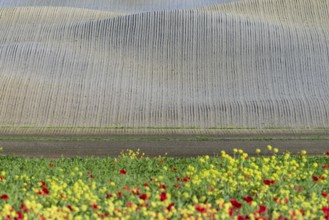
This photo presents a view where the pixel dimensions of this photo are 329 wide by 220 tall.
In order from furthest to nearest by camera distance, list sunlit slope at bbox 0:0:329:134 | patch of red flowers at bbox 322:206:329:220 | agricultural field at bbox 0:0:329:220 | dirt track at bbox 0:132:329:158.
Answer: sunlit slope at bbox 0:0:329:134
agricultural field at bbox 0:0:329:220
dirt track at bbox 0:132:329:158
patch of red flowers at bbox 322:206:329:220

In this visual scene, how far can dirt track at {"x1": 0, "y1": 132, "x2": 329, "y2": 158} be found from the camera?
2722cm

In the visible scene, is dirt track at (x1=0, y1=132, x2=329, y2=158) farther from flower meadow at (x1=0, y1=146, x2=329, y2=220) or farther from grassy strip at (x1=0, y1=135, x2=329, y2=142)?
flower meadow at (x1=0, y1=146, x2=329, y2=220)

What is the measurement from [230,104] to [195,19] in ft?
39.9

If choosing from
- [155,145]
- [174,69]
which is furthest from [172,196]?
[174,69]

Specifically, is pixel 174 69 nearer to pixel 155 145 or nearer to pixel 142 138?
pixel 142 138

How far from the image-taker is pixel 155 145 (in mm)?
29422

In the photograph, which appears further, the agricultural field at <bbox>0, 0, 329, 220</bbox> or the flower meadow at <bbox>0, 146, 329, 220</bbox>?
the agricultural field at <bbox>0, 0, 329, 220</bbox>

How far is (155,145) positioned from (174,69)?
18432 mm

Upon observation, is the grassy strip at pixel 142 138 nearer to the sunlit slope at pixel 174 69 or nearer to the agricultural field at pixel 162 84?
the agricultural field at pixel 162 84

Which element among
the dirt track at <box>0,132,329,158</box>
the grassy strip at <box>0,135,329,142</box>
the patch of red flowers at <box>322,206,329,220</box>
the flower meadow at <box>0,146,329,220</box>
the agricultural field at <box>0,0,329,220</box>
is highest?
the agricultural field at <box>0,0,329,220</box>

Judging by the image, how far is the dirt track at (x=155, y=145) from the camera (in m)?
27.2

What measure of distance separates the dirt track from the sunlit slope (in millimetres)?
5430

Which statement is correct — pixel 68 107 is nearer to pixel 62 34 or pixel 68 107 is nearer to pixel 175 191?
pixel 62 34

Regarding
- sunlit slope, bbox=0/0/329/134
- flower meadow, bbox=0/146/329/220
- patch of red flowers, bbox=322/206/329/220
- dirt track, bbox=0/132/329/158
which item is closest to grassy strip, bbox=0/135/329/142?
dirt track, bbox=0/132/329/158
